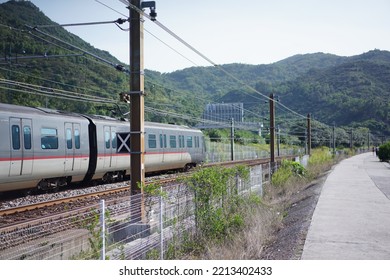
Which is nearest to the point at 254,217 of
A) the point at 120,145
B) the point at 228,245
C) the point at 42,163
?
the point at 228,245

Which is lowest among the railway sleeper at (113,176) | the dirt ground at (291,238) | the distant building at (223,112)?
the dirt ground at (291,238)

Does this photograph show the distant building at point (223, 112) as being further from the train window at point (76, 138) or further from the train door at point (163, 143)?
the train window at point (76, 138)

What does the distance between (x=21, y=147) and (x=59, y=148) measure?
219 cm

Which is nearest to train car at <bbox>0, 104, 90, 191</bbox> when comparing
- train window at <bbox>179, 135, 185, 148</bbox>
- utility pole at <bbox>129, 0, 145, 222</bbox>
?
utility pole at <bbox>129, 0, 145, 222</bbox>

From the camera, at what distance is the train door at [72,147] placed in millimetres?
16797

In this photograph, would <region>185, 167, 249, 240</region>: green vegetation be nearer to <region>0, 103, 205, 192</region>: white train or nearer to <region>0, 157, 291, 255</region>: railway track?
<region>0, 157, 291, 255</region>: railway track

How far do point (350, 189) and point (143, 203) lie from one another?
12755mm

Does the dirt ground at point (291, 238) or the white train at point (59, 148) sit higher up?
the white train at point (59, 148)

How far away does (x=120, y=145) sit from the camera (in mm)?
10617

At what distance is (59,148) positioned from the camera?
1631cm

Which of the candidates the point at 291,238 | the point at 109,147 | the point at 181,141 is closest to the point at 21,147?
the point at 109,147

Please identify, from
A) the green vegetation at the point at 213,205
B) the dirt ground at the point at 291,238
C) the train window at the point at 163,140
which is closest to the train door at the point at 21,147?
the green vegetation at the point at 213,205

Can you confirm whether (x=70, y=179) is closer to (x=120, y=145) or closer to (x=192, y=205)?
(x=120, y=145)

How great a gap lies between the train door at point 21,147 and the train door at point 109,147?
492 cm
